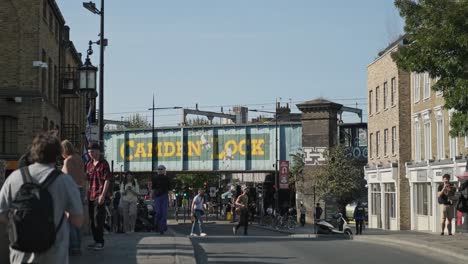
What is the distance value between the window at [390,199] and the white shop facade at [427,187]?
3.00m

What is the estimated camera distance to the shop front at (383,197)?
49469 mm

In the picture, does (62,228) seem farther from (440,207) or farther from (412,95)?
(412,95)

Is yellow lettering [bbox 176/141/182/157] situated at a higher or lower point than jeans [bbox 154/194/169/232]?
higher

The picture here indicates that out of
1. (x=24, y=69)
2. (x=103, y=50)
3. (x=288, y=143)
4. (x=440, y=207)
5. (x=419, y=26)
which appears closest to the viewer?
(x=419, y=26)

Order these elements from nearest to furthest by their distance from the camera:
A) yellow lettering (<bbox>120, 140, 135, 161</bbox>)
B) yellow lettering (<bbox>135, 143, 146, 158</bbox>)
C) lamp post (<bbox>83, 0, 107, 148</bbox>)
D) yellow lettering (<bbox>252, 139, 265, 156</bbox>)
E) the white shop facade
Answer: lamp post (<bbox>83, 0, 107, 148</bbox>) < the white shop facade < yellow lettering (<bbox>252, 139, 265, 156</bbox>) < yellow lettering (<bbox>135, 143, 146, 158</bbox>) < yellow lettering (<bbox>120, 140, 135, 161</bbox>)

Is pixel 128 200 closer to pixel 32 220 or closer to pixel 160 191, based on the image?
pixel 160 191

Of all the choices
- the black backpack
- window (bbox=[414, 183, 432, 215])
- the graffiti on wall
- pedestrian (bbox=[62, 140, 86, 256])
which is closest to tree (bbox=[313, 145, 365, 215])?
the graffiti on wall

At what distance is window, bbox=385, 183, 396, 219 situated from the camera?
164ft

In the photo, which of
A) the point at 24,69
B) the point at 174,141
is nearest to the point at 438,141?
the point at 24,69

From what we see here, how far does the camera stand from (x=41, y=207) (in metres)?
6.33

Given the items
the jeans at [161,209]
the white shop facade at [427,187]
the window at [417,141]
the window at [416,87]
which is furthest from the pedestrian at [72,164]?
the window at [416,87]

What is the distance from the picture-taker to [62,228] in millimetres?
6594

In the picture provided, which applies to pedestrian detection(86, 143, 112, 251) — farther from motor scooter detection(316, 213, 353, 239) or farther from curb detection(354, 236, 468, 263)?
motor scooter detection(316, 213, 353, 239)

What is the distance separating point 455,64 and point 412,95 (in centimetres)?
2645
